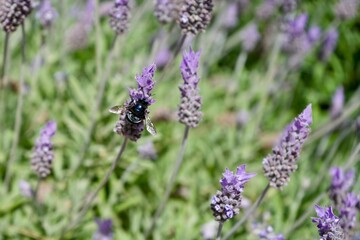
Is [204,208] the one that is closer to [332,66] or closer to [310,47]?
[310,47]

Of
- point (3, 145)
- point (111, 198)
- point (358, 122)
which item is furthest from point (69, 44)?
point (358, 122)

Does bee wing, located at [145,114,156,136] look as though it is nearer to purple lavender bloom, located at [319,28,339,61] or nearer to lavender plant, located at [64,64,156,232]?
lavender plant, located at [64,64,156,232]

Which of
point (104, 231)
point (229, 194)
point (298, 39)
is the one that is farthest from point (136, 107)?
point (298, 39)

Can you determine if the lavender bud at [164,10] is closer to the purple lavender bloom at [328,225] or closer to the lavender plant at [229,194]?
the lavender plant at [229,194]

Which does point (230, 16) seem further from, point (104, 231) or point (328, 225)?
point (328, 225)

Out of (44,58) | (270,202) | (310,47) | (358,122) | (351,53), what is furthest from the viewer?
(351,53)

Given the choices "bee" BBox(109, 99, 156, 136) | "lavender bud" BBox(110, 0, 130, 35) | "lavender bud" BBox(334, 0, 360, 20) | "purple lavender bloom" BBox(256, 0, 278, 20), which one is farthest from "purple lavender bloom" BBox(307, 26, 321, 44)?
"bee" BBox(109, 99, 156, 136)
